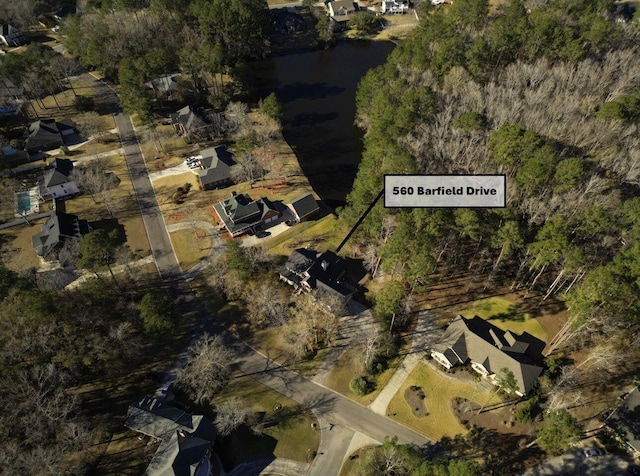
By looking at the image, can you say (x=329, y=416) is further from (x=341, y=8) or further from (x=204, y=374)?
(x=341, y=8)

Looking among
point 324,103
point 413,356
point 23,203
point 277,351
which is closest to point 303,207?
point 277,351

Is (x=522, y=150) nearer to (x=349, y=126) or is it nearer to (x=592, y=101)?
(x=592, y=101)

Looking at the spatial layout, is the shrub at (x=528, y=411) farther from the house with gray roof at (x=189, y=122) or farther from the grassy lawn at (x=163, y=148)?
the house with gray roof at (x=189, y=122)

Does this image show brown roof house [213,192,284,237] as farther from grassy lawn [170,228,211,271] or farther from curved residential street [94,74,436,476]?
curved residential street [94,74,436,476]

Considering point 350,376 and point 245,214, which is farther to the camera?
point 245,214

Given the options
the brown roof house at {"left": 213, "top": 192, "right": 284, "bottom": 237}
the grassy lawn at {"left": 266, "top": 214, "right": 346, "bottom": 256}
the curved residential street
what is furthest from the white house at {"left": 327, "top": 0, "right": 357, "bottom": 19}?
the curved residential street

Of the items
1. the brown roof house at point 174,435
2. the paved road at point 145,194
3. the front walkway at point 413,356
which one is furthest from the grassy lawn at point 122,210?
the front walkway at point 413,356

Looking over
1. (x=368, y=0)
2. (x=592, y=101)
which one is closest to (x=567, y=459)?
(x=592, y=101)
